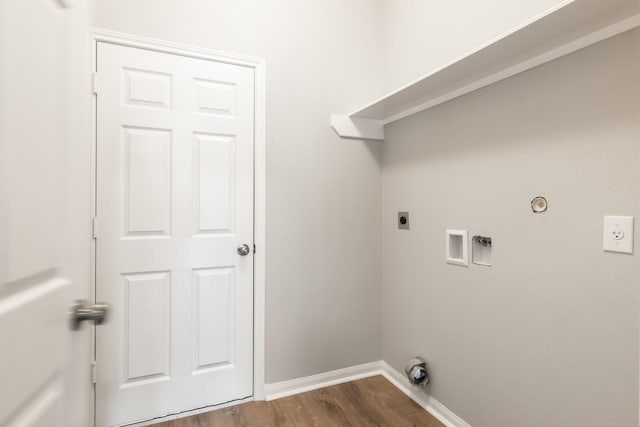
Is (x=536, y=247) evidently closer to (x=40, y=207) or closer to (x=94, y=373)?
(x=40, y=207)

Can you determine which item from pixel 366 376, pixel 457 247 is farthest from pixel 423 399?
pixel 457 247

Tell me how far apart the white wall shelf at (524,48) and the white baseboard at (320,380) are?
1.74m

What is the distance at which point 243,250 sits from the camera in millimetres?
1878

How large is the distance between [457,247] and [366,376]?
3.77ft

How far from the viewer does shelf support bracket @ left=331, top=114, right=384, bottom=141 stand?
2.10 metres

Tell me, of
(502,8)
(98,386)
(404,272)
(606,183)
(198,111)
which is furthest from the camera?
(404,272)

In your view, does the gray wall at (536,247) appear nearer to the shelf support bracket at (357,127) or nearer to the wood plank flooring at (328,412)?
the wood plank flooring at (328,412)

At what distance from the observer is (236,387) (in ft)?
6.13

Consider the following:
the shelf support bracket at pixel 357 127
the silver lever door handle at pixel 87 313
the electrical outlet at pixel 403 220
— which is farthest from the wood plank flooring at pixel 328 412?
the shelf support bracket at pixel 357 127

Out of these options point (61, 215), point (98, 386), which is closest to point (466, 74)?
point (61, 215)

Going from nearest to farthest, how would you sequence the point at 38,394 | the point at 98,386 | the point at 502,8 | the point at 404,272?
the point at 38,394 < the point at 502,8 < the point at 98,386 < the point at 404,272

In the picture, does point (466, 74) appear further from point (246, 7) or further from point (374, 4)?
point (246, 7)

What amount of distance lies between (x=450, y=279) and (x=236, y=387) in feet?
4.58

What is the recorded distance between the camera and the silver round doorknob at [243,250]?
1.87m
